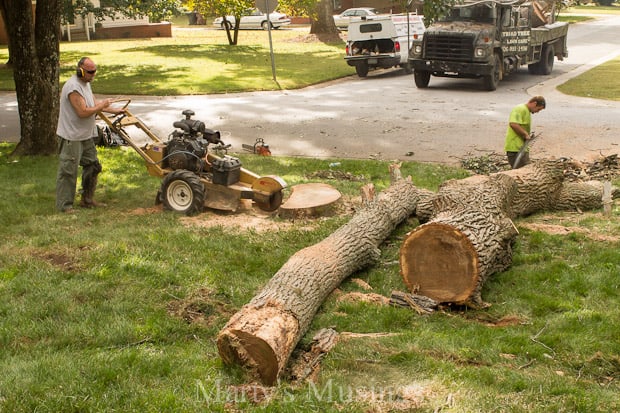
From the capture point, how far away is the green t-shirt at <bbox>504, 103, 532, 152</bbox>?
10.8 m

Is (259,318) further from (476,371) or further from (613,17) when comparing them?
(613,17)

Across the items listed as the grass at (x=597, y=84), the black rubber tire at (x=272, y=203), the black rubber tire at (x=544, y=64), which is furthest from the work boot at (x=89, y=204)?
the black rubber tire at (x=544, y=64)

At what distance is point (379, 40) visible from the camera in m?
24.7

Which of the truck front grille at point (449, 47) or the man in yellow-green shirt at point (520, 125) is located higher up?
the truck front grille at point (449, 47)

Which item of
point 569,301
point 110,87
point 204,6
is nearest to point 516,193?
point 569,301

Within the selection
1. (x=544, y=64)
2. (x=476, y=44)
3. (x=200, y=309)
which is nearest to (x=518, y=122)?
(x=200, y=309)

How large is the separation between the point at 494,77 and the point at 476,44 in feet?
3.65

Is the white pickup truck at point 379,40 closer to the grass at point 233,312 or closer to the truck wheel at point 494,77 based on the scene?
the truck wheel at point 494,77

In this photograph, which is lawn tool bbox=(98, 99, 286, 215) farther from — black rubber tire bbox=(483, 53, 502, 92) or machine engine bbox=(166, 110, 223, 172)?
black rubber tire bbox=(483, 53, 502, 92)

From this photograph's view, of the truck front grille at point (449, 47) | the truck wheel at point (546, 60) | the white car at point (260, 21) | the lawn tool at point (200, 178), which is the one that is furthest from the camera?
the white car at point (260, 21)

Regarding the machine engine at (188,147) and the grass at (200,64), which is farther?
the grass at (200,64)

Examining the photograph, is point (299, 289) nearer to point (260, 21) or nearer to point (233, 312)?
point (233, 312)

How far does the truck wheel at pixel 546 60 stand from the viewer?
2427cm

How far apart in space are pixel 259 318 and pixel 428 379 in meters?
1.24
